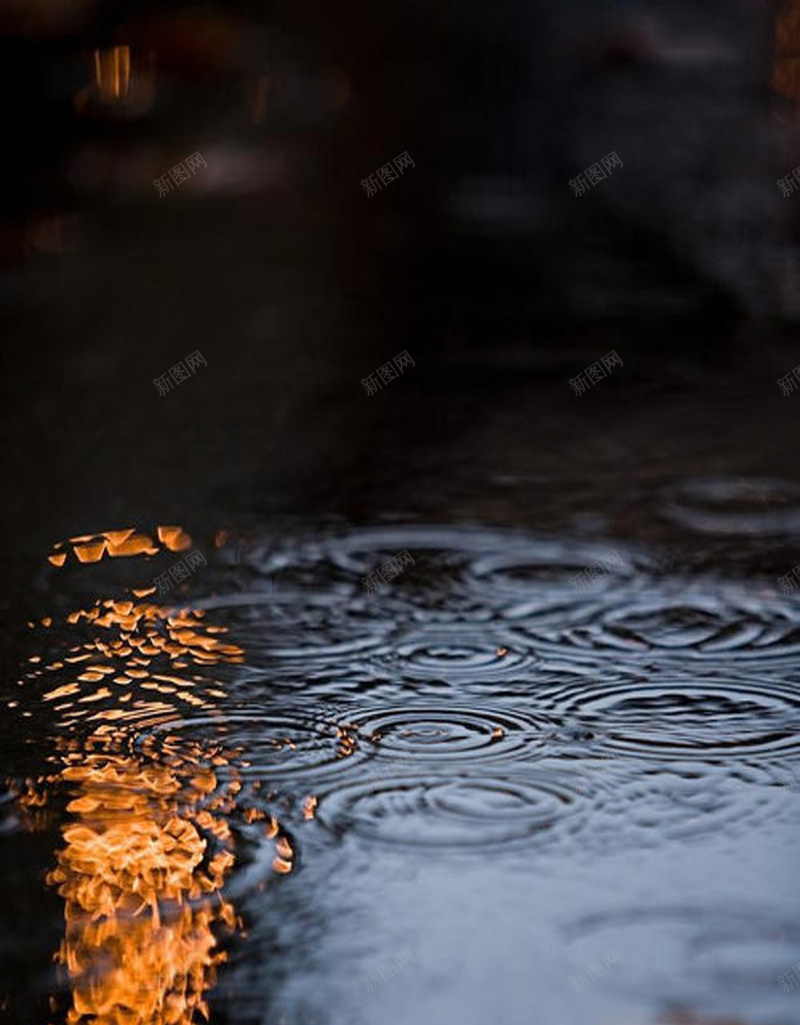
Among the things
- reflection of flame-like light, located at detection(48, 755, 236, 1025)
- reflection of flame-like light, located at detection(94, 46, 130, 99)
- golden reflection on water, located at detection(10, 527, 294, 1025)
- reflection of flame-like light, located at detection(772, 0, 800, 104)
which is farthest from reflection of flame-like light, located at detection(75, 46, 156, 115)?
reflection of flame-like light, located at detection(48, 755, 236, 1025)

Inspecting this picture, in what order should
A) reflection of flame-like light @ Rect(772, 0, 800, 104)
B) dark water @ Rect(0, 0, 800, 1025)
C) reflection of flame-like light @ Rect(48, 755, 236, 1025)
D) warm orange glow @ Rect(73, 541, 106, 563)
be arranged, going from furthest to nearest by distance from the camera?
reflection of flame-like light @ Rect(772, 0, 800, 104) < warm orange glow @ Rect(73, 541, 106, 563) < dark water @ Rect(0, 0, 800, 1025) < reflection of flame-like light @ Rect(48, 755, 236, 1025)

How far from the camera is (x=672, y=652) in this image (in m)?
2.32

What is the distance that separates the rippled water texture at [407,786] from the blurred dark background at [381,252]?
1.34 feet

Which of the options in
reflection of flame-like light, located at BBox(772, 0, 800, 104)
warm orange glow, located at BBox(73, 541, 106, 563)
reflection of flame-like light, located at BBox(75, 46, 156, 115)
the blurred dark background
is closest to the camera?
warm orange glow, located at BBox(73, 541, 106, 563)

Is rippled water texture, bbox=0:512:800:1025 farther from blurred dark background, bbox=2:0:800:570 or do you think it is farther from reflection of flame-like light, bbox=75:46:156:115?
reflection of flame-like light, bbox=75:46:156:115

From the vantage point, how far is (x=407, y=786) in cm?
185

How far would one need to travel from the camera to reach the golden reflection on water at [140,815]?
1.45 m

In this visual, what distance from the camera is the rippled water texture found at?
1443mm

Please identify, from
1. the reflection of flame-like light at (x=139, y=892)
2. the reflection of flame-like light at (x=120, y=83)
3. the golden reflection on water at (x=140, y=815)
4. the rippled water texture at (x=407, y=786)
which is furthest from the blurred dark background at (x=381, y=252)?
the reflection of flame-like light at (x=139, y=892)

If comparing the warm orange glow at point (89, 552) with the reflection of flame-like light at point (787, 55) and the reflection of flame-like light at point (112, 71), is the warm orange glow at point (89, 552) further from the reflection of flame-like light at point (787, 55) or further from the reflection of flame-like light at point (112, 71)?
the reflection of flame-like light at point (787, 55)

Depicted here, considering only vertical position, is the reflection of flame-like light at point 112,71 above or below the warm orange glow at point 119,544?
above

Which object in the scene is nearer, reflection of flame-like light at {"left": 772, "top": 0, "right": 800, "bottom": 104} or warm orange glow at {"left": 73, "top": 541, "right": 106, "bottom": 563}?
warm orange glow at {"left": 73, "top": 541, "right": 106, "bottom": 563}

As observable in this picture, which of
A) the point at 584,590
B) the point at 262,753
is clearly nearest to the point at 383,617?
the point at 584,590

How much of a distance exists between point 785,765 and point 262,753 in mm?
550
